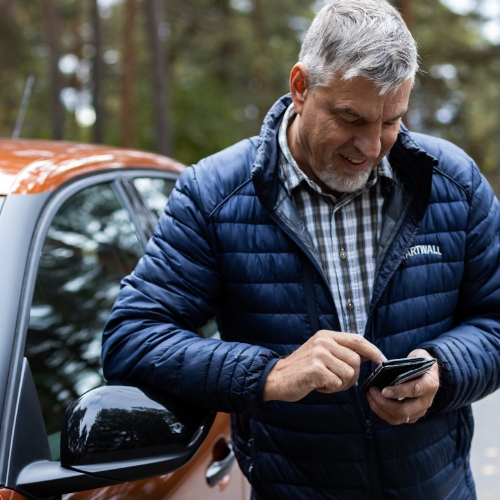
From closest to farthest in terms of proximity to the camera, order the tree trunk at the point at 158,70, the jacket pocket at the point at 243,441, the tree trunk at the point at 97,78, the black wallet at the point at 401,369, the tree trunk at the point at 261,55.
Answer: the black wallet at the point at 401,369
the jacket pocket at the point at 243,441
the tree trunk at the point at 158,70
the tree trunk at the point at 97,78
the tree trunk at the point at 261,55

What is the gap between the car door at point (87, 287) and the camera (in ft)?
6.89

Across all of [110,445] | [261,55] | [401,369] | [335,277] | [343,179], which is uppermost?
[261,55]

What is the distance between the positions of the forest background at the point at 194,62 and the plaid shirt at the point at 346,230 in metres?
15.9

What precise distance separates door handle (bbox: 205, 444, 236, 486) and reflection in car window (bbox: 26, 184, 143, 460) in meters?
0.47

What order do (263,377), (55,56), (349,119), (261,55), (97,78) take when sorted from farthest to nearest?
(261,55)
(97,78)
(55,56)
(349,119)
(263,377)

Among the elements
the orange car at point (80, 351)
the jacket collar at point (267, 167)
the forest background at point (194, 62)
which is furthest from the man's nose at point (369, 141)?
the forest background at point (194, 62)

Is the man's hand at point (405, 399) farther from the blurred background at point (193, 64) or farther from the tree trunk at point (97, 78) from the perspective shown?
the tree trunk at point (97, 78)

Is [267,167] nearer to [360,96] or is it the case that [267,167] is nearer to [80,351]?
[360,96]

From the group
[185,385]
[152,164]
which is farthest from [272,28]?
[185,385]

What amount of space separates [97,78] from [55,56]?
1216 millimetres

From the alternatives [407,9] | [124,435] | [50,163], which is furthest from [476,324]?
[407,9]

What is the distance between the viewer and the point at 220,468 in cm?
210

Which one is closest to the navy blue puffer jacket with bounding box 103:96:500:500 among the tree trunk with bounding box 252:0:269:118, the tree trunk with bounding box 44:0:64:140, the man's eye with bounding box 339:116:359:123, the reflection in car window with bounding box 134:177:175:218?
the man's eye with bounding box 339:116:359:123

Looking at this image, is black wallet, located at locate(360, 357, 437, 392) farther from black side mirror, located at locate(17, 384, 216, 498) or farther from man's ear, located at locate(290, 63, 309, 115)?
man's ear, located at locate(290, 63, 309, 115)
